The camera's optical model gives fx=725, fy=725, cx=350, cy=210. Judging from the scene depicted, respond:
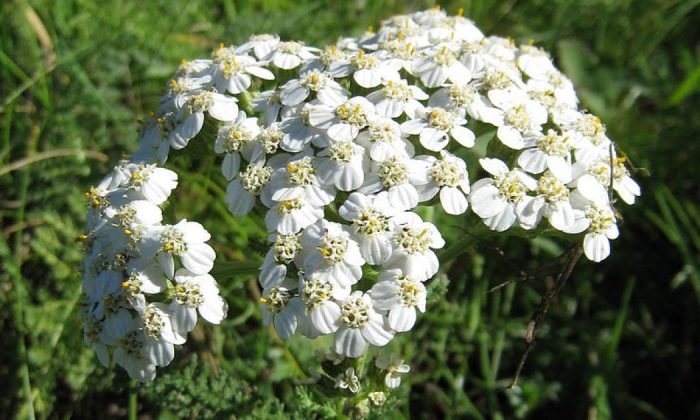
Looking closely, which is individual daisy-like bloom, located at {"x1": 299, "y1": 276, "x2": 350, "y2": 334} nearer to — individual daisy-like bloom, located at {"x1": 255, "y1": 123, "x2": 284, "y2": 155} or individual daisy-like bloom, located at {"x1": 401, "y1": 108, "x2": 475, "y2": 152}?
individual daisy-like bloom, located at {"x1": 255, "y1": 123, "x2": 284, "y2": 155}

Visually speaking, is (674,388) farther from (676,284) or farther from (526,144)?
(526,144)

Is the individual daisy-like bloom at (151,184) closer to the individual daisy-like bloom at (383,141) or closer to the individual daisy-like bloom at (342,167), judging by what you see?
the individual daisy-like bloom at (342,167)

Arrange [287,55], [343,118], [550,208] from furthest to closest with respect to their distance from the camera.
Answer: [287,55], [343,118], [550,208]

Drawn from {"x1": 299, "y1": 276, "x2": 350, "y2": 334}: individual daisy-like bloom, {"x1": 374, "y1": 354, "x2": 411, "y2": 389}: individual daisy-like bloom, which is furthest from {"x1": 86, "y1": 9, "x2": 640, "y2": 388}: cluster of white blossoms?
{"x1": 374, "y1": 354, "x2": 411, "y2": 389}: individual daisy-like bloom

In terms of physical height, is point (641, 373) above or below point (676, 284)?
below

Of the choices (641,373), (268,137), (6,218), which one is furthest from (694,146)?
(6,218)

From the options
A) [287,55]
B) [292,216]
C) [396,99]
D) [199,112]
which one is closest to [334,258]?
[292,216]

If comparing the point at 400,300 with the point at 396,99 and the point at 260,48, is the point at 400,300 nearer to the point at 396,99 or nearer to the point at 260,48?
the point at 396,99
